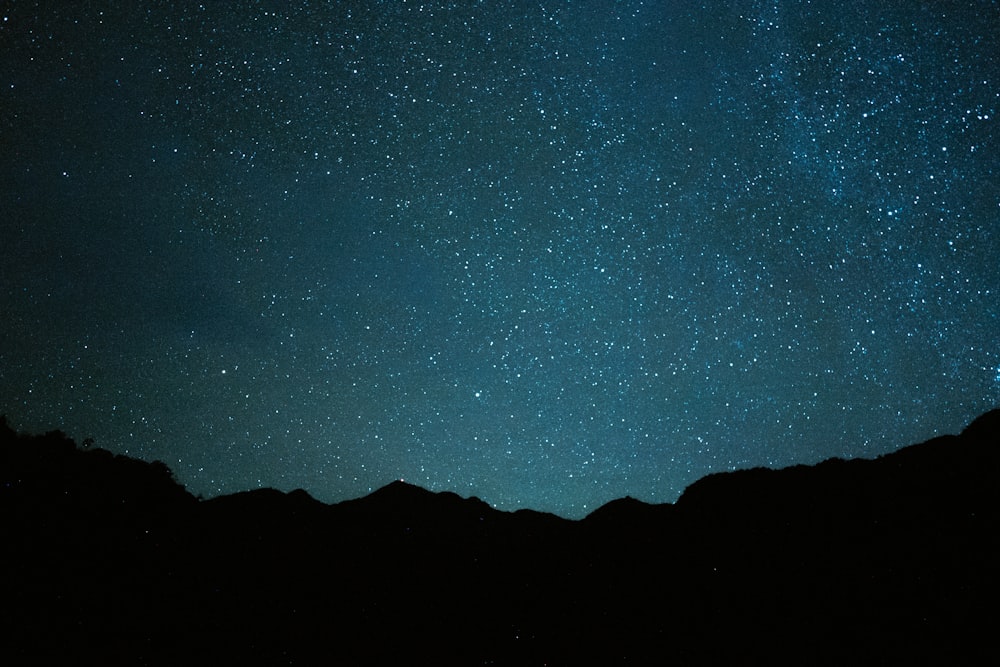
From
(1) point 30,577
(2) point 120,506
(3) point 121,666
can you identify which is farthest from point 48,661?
(2) point 120,506

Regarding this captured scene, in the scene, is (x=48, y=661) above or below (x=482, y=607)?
above

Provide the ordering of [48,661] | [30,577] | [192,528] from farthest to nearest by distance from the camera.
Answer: [192,528]
[30,577]
[48,661]

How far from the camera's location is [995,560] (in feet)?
46.0

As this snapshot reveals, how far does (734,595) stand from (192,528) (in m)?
18.9

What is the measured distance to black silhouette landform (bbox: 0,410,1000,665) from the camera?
13.3 metres

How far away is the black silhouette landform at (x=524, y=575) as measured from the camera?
13.3m

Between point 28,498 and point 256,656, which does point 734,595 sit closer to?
point 256,656

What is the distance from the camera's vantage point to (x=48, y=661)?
10.6 meters

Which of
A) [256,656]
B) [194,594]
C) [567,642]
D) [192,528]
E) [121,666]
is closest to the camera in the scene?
[121,666]

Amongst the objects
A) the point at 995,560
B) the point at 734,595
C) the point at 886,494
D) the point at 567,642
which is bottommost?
the point at 567,642

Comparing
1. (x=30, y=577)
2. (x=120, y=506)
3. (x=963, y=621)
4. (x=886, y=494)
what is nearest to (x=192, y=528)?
(x=120, y=506)

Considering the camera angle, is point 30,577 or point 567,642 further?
point 567,642

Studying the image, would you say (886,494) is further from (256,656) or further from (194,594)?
(194,594)

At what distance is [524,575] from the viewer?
2245 centimetres
